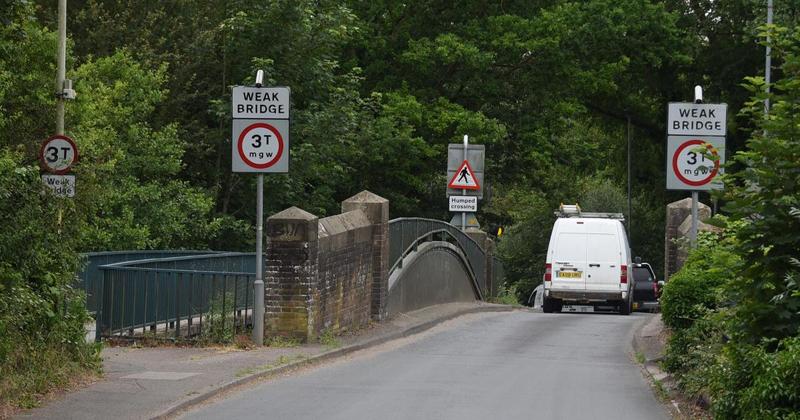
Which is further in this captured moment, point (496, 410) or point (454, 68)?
point (454, 68)

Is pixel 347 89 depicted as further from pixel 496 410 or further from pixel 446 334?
pixel 496 410

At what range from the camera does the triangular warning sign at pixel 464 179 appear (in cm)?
2975

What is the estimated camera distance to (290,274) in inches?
645

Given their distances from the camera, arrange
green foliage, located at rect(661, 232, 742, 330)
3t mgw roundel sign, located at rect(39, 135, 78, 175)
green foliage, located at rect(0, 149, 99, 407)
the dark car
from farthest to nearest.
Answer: the dark car → 3t mgw roundel sign, located at rect(39, 135, 78, 175) → green foliage, located at rect(661, 232, 742, 330) → green foliage, located at rect(0, 149, 99, 407)

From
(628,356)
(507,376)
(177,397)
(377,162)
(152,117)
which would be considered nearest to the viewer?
(177,397)

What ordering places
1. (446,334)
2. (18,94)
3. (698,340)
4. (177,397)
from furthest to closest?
(18,94), (446,334), (698,340), (177,397)

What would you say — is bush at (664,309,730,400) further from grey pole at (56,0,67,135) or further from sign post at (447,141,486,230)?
sign post at (447,141,486,230)

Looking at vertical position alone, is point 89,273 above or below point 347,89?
below

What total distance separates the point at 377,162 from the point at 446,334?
550 inches

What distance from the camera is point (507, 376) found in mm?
14453

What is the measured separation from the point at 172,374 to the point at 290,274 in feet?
11.4

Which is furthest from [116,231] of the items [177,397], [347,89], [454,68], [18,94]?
[454,68]

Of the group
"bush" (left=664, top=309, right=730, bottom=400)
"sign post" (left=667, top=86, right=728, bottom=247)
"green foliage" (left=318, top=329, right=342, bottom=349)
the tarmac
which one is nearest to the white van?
the tarmac

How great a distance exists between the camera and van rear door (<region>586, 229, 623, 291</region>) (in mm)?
30047
